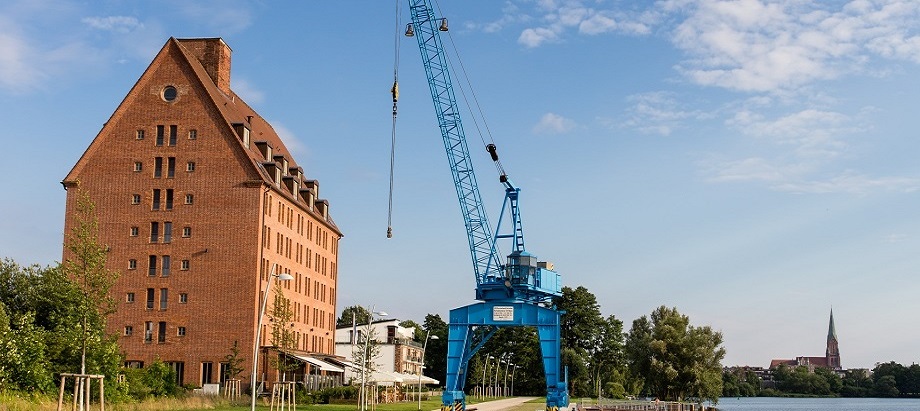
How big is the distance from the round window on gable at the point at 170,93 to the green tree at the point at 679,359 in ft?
147

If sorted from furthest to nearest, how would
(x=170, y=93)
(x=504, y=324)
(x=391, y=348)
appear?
(x=391, y=348) < (x=170, y=93) < (x=504, y=324)

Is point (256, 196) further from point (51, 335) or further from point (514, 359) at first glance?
point (514, 359)

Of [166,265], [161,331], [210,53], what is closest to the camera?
[161,331]

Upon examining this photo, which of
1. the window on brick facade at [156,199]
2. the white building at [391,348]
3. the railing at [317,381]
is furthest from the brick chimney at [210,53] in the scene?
the white building at [391,348]

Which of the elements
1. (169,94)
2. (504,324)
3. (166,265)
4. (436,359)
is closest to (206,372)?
(166,265)

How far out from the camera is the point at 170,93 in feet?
252

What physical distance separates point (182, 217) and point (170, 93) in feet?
32.2

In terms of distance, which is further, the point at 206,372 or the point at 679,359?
the point at 679,359

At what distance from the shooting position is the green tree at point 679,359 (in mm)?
86625

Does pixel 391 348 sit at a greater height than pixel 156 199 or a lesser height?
lesser

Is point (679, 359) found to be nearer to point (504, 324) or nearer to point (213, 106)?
point (504, 324)

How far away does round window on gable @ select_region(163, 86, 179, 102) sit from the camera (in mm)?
76812

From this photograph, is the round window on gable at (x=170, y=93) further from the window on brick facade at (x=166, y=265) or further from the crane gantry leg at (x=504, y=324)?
the crane gantry leg at (x=504, y=324)

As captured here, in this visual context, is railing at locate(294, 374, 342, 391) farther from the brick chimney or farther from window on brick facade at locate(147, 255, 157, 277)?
the brick chimney
